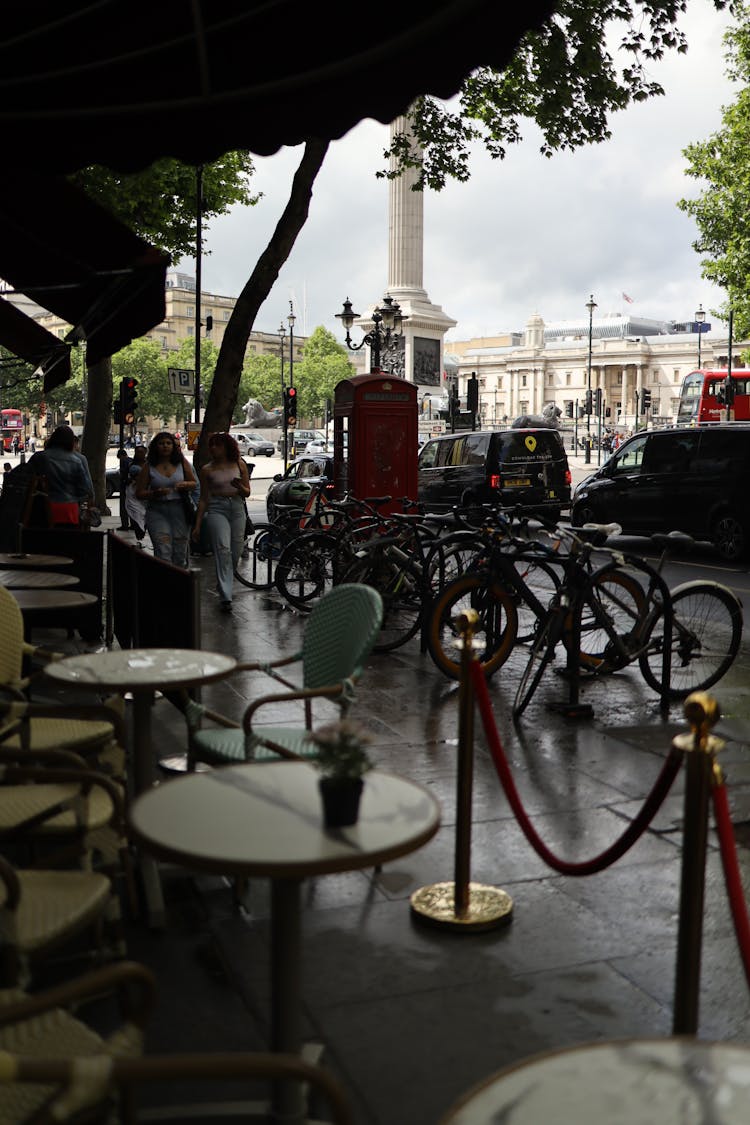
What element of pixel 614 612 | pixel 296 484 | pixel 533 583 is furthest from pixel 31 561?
pixel 296 484

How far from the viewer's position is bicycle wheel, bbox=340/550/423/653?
384 inches

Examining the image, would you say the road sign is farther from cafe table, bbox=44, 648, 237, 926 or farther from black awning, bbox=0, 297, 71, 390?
cafe table, bbox=44, 648, 237, 926

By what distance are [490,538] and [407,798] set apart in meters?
5.36

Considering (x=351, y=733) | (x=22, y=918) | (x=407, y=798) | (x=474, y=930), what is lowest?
(x=474, y=930)

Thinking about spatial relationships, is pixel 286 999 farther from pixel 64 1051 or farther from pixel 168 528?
pixel 168 528

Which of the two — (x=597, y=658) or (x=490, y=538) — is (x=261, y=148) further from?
(x=597, y=658)

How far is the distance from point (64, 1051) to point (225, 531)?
8.84 m

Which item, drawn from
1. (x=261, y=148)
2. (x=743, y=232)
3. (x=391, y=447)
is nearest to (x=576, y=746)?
(x=261, y=148)

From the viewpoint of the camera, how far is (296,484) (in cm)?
2208

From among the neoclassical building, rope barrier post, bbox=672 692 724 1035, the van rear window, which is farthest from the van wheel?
the neoclassical building

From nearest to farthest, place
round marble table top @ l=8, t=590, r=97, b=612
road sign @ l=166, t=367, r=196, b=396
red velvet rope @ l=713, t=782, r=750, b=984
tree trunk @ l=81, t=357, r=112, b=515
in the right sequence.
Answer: red velvet rope @ l=713, t=782, r=750, b=984 → round marble table top @ l=8, t=590, r=97, b=612 → tree trunk @ l=81, t=357, r=112, b=515 → road sign @ l=166, t=367, r=196, b=396

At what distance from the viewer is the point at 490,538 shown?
8.02m

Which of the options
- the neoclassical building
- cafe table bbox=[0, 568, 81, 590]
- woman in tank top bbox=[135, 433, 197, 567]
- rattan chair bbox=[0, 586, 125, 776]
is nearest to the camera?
rattan chair bbox=[0, 586, 125, 776]

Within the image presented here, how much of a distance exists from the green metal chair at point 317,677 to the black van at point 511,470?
16.6 meters
